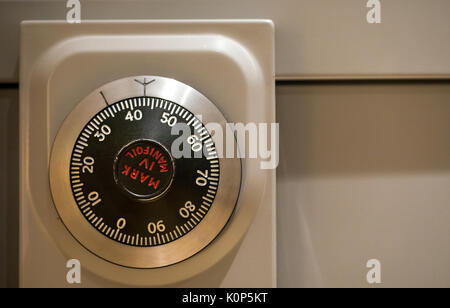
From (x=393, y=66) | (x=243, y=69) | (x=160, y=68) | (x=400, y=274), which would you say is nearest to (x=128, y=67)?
(x=160, y=68)

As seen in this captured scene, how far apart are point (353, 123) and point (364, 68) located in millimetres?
100

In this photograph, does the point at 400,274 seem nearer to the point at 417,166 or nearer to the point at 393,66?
the point at 417,166

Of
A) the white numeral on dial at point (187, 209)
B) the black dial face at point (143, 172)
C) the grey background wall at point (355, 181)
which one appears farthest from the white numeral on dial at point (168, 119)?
the grey background wall at point (355, 181)

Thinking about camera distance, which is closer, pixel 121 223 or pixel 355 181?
pixel 121 223

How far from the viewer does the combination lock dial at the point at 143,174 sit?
545mm

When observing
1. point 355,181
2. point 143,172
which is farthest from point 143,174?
point 355,181

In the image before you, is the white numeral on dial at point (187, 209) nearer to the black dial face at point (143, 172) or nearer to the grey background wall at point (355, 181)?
the black dial face at point (143, 172)

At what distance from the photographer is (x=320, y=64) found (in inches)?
26.0

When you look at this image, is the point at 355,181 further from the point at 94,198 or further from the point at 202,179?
the point at 94,198

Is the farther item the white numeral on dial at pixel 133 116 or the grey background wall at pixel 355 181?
the grey background wall at pixel 355 181

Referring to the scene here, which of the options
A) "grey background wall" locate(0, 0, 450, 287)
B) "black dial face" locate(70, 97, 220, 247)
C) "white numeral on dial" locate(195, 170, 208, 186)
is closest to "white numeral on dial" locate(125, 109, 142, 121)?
"black dial face" locate(70, 97, 220, 247)

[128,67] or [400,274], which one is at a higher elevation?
[128,67]

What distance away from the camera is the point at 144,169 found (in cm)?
55
